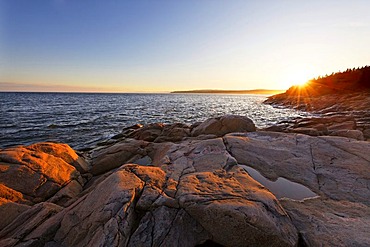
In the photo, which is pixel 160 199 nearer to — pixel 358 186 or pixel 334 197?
pixel 334 197

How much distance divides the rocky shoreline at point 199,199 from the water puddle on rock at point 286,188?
0.62 ft

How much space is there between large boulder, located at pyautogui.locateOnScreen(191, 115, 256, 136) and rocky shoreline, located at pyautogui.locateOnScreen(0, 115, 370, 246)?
516 cm

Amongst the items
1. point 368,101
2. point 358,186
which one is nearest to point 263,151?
point 358,186

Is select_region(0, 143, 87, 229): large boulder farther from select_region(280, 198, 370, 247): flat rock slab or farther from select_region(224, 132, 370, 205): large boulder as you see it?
select_region(280, 198, 370, 247): flat rock slab

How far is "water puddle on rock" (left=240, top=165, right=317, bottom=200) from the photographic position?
560cm

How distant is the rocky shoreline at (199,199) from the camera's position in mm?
3738

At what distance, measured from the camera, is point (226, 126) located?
46.4ft

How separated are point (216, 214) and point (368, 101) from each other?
3521cm

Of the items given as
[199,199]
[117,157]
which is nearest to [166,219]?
[199,199]

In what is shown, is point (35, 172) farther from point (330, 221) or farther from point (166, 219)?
point (330, 221)

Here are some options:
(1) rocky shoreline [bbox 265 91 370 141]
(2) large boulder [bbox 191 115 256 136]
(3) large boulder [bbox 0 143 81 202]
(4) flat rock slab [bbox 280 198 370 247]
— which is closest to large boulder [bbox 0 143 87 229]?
(3) large boulder [bbox 0 143 81 202]

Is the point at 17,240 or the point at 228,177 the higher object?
the point at 228,177

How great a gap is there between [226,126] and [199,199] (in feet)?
34.2

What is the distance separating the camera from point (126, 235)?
3732 millimetres
